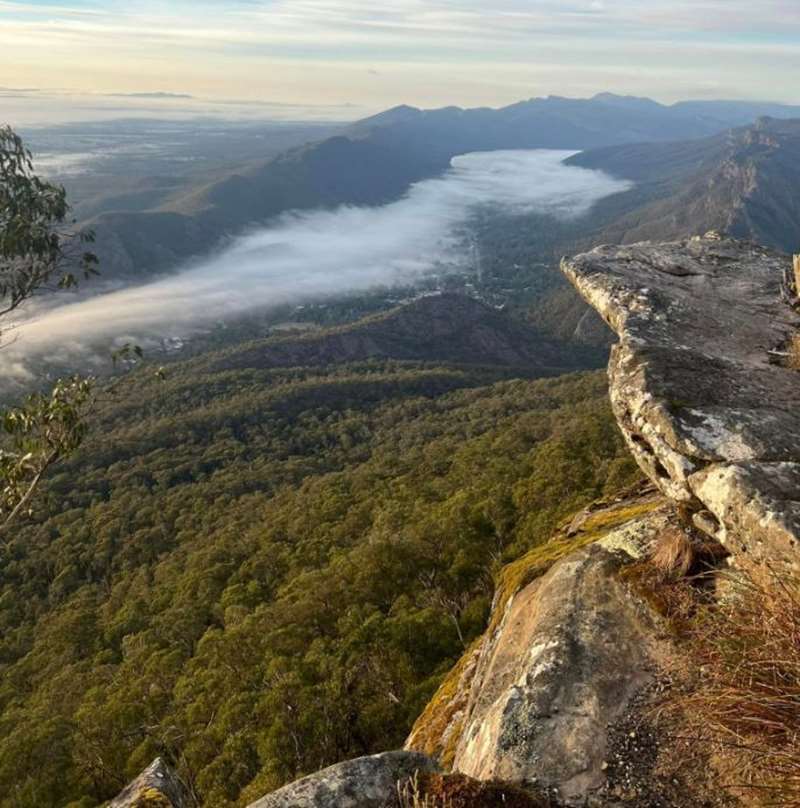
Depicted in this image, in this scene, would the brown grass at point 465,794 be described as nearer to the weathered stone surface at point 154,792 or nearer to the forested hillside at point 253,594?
the weathered stone surface at point 154,792

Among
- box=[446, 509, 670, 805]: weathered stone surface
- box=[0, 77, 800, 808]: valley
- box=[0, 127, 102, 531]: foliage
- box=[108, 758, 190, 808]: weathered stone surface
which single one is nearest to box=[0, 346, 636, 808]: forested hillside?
box=[0, 77, 800, 808]: valley

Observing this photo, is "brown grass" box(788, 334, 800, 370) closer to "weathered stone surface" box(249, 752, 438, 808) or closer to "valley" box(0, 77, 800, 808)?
"valley" box(0, 77, 800, 808)

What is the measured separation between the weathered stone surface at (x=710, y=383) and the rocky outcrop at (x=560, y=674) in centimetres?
214

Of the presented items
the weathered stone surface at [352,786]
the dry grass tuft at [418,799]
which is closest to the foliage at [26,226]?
the weathered stone surface at [352,786]

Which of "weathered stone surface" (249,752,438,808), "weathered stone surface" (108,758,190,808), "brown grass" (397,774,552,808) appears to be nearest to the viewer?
"brown grass" (397,774,552,808)

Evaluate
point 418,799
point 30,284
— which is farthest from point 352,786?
point 30,284

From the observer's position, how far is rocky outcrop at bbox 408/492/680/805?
759 centimetres

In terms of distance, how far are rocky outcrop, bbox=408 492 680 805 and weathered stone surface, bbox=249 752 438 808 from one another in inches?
48.5

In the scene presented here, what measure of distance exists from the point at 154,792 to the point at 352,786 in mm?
4031

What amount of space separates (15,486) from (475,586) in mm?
28145

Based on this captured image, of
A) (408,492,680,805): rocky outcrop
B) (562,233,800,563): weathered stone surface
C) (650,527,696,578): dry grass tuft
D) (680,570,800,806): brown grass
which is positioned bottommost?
(408,492,680,805): rocky outcrop

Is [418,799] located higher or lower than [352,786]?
higher

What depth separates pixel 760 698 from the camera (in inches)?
225

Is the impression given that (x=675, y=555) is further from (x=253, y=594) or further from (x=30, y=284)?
(x=253, y=594)
